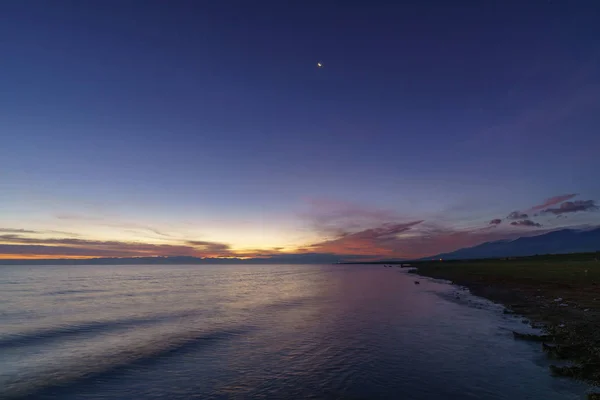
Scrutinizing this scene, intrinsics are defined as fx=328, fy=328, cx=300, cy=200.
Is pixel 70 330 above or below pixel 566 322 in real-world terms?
below

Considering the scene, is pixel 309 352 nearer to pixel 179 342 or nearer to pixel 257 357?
pixel 257 357

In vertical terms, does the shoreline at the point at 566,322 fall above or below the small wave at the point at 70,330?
above

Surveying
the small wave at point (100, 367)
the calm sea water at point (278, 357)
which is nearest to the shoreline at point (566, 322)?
the calm sea water at point (278, 357)

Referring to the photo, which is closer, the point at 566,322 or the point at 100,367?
the point at 100,367

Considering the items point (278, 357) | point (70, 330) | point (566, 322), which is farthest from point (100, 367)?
point (566, 322)

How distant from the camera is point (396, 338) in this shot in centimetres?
3019

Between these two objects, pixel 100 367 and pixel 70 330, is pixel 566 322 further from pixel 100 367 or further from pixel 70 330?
pixel 70 330

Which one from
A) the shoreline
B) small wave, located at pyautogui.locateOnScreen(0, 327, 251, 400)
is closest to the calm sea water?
small wave, located at pyautogui.locateOnScreen(0, 327, 251, 400)

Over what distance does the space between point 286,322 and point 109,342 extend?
18.9m

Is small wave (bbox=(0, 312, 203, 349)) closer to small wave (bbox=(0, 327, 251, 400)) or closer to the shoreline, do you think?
small wave (bbox=(0, 327, 251, 400))

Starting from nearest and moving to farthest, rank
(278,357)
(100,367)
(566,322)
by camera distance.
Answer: (100,367) → (278,357) → (566,322)

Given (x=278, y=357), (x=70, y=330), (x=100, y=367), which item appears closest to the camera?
(x=100, y=367)

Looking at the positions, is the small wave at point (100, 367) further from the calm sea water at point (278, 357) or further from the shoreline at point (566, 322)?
the shoreline at point (566, 322)

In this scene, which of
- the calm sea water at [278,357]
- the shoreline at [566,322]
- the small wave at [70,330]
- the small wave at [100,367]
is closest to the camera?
the calm sea water at [278,357]
